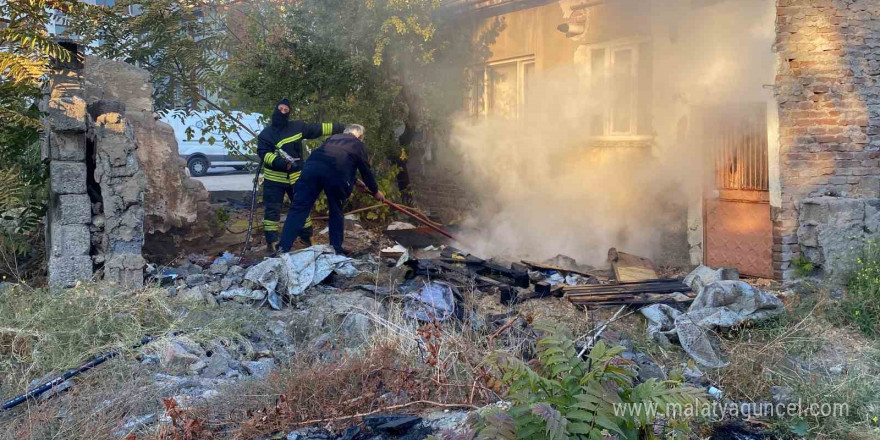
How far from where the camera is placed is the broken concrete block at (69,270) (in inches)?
281

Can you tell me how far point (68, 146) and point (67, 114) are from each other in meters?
0.32

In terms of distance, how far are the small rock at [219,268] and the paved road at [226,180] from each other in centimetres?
763

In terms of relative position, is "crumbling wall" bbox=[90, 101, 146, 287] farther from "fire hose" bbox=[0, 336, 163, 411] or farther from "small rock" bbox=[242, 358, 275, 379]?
"small rock" bbox=[242, 358, 275, 379]

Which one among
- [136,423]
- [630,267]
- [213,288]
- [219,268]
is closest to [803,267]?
[630,267]

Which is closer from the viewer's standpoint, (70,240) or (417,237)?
(70,240)

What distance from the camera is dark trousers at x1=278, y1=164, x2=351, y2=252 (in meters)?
8.86

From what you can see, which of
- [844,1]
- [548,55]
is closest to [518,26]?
[548,55]

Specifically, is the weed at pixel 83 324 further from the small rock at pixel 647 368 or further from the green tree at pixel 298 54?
the green tree at pixel 298 54

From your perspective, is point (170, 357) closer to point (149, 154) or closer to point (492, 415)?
point (492, 415)

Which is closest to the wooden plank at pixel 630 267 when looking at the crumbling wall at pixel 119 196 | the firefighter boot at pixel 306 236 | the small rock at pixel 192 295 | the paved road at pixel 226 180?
the firefighter boot at pixel 306 236

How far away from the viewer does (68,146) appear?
7172 millimetres

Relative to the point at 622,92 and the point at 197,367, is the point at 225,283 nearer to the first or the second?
the point at 197,367

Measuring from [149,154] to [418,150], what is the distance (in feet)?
15.9

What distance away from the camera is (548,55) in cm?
1073
